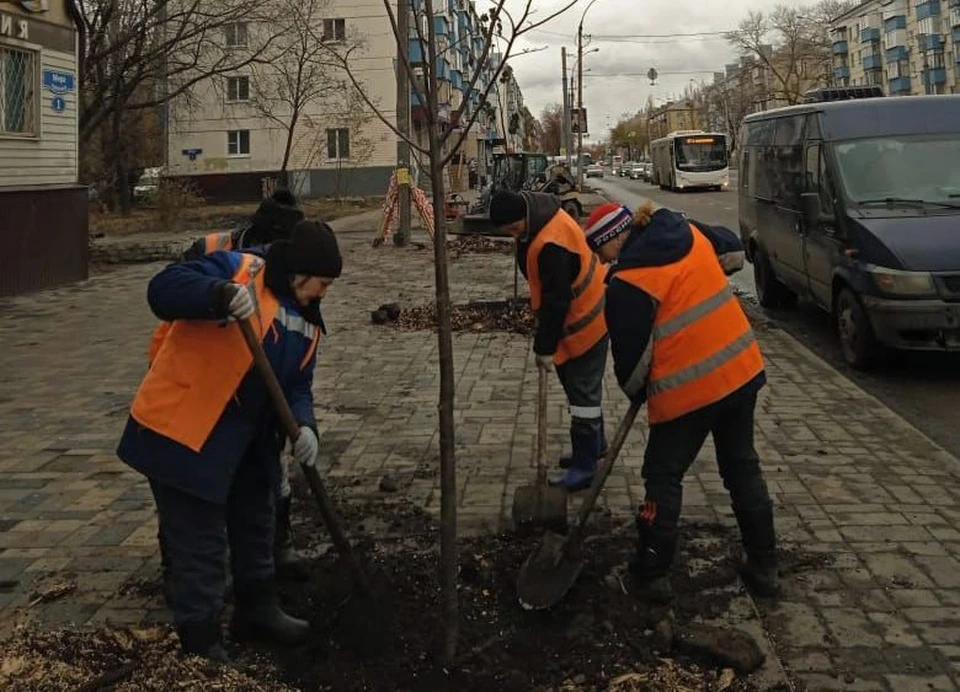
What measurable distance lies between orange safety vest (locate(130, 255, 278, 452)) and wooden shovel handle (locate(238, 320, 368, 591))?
74mm

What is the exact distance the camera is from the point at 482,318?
34.6 ft

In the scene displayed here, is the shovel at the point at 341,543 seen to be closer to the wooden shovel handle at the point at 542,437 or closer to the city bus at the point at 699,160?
the wooden shovel handle at the point at 542,437

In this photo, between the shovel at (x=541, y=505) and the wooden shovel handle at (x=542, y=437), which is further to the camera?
the wooden shovel handle at (x=542, y=437)

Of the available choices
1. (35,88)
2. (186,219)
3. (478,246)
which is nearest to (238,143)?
(186,219)

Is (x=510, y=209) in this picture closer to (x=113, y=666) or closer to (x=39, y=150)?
(x=113, y=666)

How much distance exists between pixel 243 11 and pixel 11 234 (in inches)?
421

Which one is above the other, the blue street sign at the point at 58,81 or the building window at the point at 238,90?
the building window at the point at 238,90

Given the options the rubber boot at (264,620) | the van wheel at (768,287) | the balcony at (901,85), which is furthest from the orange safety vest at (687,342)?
the balcony at (901,85)

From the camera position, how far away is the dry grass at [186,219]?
27188 millimetres

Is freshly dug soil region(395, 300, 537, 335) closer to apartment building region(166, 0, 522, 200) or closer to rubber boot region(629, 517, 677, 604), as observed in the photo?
rubber boot region(629, 517, 677, 604)

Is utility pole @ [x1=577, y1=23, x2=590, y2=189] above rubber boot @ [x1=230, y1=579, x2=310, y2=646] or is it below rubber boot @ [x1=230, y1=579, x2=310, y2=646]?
above

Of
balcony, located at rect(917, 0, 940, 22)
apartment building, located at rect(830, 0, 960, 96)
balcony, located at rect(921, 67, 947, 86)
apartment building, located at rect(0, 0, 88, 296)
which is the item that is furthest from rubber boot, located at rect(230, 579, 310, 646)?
balcony, located at rect(917, 0, 940, 22)

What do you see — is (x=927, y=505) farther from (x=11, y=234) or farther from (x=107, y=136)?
(x=107, y=136)

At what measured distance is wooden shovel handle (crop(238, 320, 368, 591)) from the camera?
8.95ft
